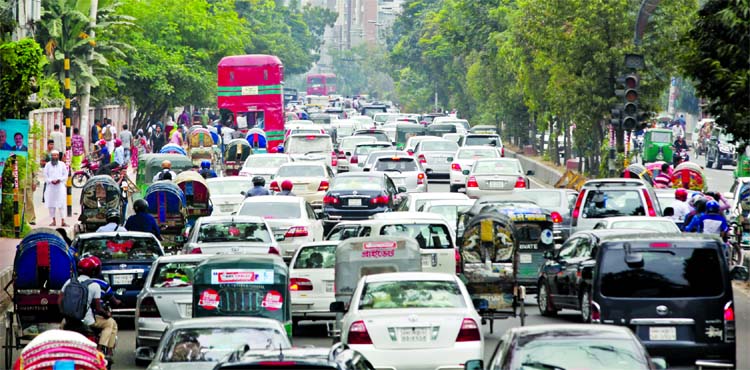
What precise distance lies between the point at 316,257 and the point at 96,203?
10.6 meters

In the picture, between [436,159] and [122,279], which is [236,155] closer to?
[436,159]

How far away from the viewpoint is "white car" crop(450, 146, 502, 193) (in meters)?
46.4

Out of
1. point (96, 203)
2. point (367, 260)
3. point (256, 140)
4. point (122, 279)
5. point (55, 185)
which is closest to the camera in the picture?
point (367, 260)

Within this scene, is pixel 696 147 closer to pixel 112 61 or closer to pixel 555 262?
pixel 112 61

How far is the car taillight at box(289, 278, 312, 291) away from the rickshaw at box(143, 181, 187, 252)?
30.1 ft

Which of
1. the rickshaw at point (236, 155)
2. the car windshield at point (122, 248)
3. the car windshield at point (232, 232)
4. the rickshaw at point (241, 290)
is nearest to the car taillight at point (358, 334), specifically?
the rickshaw at point (241, 290)

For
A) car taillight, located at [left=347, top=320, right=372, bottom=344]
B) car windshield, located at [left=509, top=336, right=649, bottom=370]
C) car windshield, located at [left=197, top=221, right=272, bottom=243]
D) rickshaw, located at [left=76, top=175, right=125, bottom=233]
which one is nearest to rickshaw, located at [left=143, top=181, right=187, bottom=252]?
rickshaw, located at [left=76, top=175, right=125, bottom=233]

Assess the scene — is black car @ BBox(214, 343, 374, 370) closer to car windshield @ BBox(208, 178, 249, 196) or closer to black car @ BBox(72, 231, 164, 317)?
black car @ BBox(72, 231, 164, 317)

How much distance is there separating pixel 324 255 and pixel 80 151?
33038 mm

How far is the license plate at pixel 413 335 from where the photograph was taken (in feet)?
51.1

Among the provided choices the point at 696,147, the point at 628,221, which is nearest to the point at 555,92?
the point at 628,221

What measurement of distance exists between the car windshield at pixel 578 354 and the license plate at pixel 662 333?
14.7 ft

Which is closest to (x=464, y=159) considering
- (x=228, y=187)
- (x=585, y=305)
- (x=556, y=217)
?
(x=228, y=187)

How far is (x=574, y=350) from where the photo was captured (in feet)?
40.7
